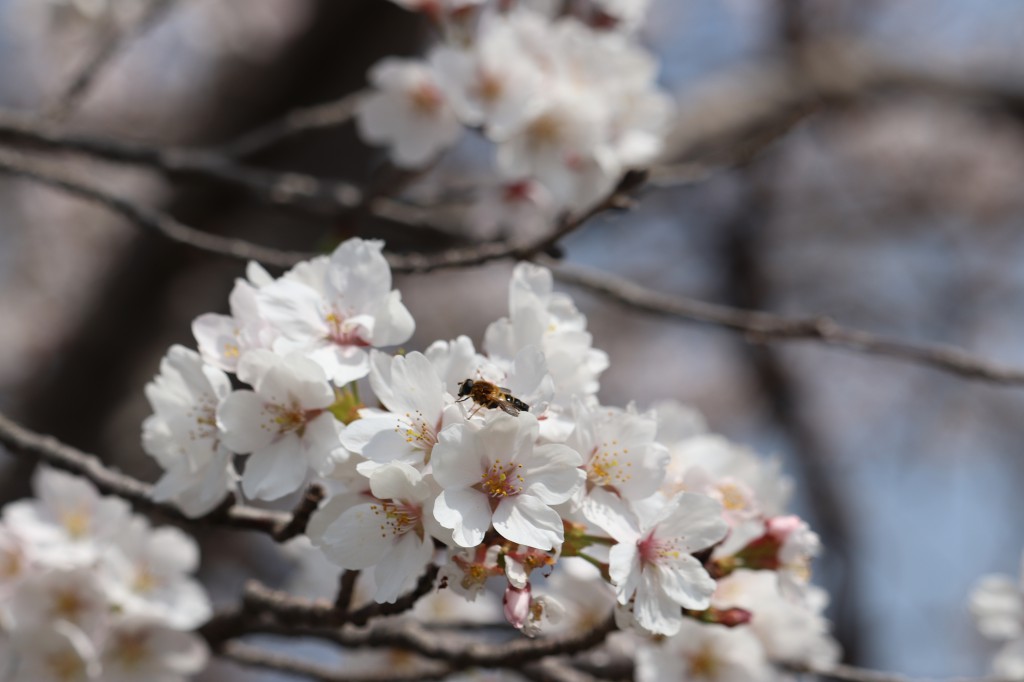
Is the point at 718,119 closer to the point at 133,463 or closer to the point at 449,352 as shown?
the point at 133,463

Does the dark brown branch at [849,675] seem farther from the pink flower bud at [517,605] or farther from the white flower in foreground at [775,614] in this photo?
the pink flower bud at [517,605]

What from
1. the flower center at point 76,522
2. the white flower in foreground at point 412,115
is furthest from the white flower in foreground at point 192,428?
the white flower in foreground at point 412,115

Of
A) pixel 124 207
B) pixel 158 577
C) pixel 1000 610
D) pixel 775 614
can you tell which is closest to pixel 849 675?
pixel 775 614

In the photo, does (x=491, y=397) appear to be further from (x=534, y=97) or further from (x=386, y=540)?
(x=534, y=97)

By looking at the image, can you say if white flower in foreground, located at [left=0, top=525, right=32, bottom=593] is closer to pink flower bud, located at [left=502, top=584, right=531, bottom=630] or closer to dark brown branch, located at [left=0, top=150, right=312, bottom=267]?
dark brown branch, located at [left=0, top=150, right=312, bottom=267]

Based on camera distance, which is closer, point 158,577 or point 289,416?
point 289,416

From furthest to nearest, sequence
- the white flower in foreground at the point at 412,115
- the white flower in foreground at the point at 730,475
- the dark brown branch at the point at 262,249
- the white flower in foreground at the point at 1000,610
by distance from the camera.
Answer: the white flower in foreground at the point at 412,115 → the white flower in foreground at the point at 1000,610 → the dark brown branch at the point at 262,249 → the white flower in foreground at the point at 730,475

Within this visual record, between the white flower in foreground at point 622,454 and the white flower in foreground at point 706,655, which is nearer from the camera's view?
the white flower in foreground at point 622,454
